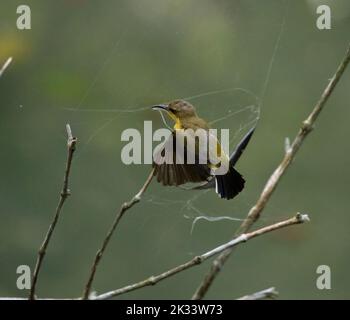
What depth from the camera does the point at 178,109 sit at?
86cm

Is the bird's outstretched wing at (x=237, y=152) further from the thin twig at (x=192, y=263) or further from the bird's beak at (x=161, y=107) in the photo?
the thin twig at (x=192, y=263)

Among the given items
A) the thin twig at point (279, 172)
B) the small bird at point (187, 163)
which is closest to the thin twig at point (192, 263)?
the thin twig at point (279, 172)

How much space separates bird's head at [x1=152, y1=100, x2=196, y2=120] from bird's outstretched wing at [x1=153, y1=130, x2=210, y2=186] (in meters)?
0.02

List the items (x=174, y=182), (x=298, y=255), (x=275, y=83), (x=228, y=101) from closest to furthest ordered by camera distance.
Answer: (x=174, y=182) < (x=228, y=101) < (x=275, y=83) < (x=298, y=255)

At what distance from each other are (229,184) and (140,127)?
0.81 ft

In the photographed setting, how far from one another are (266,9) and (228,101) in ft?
0.95

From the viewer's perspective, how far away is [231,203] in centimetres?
100

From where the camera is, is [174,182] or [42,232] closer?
[174,182]

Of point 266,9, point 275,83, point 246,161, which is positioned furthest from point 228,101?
point 275,83

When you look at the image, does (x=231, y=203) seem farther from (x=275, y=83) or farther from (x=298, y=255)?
(x=298, y=255)

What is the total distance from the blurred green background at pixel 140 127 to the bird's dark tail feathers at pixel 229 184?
0.33 feet

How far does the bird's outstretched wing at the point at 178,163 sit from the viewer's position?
2.80 feet

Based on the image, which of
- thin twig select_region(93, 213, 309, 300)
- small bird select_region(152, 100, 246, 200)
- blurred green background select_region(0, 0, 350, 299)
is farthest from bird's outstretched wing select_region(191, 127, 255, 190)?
thin twig select_region(93, 213, 309, 300)
